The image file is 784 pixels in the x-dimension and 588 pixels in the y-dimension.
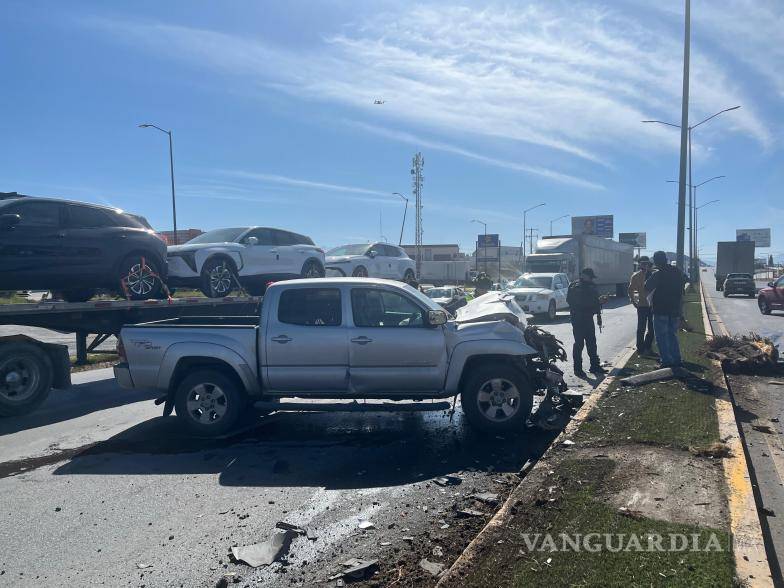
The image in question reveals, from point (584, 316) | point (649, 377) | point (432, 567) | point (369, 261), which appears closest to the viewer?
point (432, 567)

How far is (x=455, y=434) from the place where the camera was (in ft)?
24.3

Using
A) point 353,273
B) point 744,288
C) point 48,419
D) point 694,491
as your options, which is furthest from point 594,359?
point 744,288

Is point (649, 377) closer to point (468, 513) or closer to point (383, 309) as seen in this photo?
point (383, 309)

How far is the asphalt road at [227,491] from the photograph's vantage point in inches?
169

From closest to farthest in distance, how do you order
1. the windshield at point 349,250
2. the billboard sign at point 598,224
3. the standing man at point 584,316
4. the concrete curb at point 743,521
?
the concrete curb at point 743,521 → the standing man at point 584,316 → the windshield at point 349,250 → the billboard sign at point 598,224

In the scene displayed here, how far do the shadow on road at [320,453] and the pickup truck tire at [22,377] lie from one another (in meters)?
1.71

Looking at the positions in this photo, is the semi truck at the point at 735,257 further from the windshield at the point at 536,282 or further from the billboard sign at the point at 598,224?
the billboard sign at the point at 598,224

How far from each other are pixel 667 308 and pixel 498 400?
4.74 meters

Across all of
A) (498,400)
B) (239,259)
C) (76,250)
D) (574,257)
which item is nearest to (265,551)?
(498,400)

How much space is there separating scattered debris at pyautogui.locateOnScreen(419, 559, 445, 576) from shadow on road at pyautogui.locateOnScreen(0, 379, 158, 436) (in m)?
6.36

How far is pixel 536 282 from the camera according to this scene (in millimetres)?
25438

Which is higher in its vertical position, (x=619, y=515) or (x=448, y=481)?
(x=619, y=515)

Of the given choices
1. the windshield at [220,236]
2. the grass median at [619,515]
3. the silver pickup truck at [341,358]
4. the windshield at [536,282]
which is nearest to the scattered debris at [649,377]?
the grass median at [619,515]

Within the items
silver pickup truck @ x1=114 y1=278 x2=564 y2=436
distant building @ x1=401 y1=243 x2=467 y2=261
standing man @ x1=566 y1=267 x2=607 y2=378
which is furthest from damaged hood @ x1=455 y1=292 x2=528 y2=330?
distant building @ x1=401 y1=243 x2=467 y2=261
